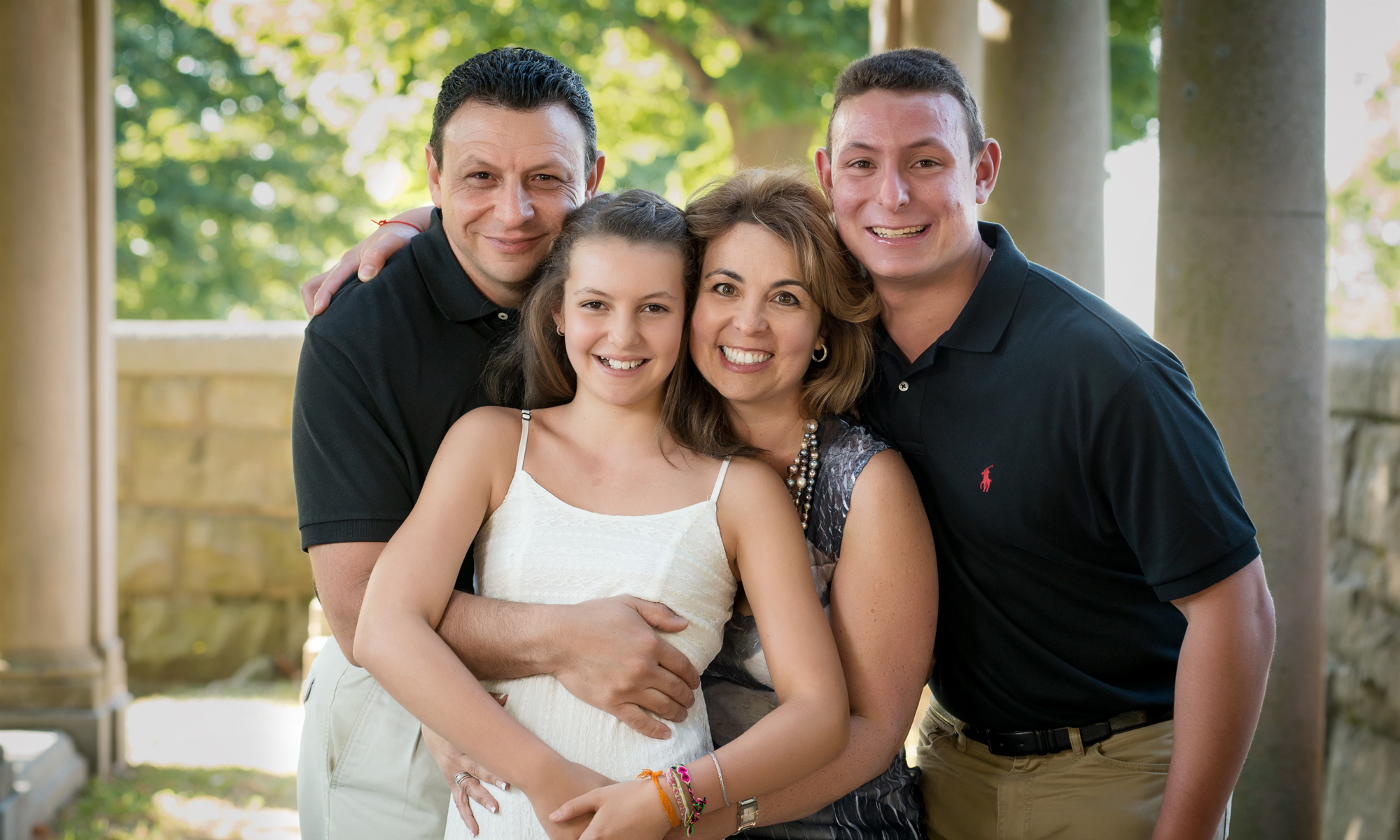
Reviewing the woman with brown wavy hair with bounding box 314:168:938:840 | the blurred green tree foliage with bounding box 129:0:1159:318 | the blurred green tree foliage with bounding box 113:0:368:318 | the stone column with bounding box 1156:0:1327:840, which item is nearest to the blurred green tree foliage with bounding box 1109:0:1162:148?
the blurred green tree foliage with bounding box 129:0:1159:318

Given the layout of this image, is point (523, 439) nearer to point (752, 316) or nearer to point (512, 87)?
point (752, 316)

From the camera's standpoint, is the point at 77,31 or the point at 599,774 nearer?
the point at 599,774

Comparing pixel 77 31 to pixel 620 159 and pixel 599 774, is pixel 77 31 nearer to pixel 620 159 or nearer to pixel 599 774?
pixel 599 774

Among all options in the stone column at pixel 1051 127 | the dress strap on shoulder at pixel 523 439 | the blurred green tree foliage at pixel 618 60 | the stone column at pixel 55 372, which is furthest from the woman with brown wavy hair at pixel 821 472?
the blurred green tree foliage at pixel 618 60

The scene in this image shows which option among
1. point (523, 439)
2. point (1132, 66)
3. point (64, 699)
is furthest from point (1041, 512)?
point (1132, 66)

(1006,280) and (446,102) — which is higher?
(446,102)

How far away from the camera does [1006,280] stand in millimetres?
2254

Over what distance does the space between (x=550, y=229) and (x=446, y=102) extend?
0.39m

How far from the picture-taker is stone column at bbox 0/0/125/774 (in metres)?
4.59

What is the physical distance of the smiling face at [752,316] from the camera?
7.02 ft

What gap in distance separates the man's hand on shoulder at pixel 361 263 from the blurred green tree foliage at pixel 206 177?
9.85 metres

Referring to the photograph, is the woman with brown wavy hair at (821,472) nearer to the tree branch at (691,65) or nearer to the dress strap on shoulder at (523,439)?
the dress strap on shoulder at (523,439)

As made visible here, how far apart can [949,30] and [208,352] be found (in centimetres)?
419

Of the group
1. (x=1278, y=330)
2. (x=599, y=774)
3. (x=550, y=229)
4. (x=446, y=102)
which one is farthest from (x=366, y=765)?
(x=1278, y=330)
